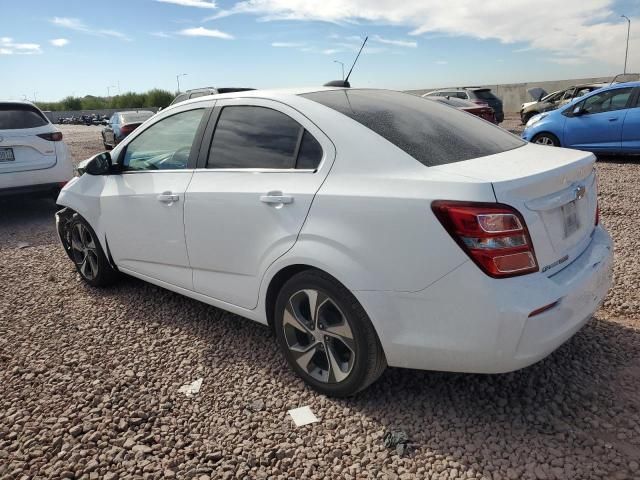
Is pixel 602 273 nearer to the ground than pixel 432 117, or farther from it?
nearer to the ground

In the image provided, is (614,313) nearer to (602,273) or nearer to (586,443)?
(602,273)

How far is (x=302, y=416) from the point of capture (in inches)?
102

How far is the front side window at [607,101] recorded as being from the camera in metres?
9.66

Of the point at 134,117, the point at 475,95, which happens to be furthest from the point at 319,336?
the point at 475,95

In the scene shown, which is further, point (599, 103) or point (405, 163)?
point (599, 103)

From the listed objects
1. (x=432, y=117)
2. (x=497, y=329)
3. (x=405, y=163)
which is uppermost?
(x=432, y=117)

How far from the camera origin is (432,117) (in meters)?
2.94

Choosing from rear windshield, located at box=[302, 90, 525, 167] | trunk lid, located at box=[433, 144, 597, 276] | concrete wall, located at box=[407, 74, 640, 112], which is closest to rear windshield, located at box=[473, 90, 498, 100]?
concrete wall, located at box=[407, 74, 640, 112]

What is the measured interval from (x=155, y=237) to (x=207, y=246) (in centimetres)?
62

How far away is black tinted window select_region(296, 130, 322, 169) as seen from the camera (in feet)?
8.51

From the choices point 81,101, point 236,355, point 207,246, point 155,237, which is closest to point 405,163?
point 207,246

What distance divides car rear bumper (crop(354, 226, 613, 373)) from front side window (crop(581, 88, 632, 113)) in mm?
9029

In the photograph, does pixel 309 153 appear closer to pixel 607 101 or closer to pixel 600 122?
pixel 600 122

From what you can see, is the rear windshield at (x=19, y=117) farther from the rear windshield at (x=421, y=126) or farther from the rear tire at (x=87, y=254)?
the rear windshield at (x=421, y=126)
